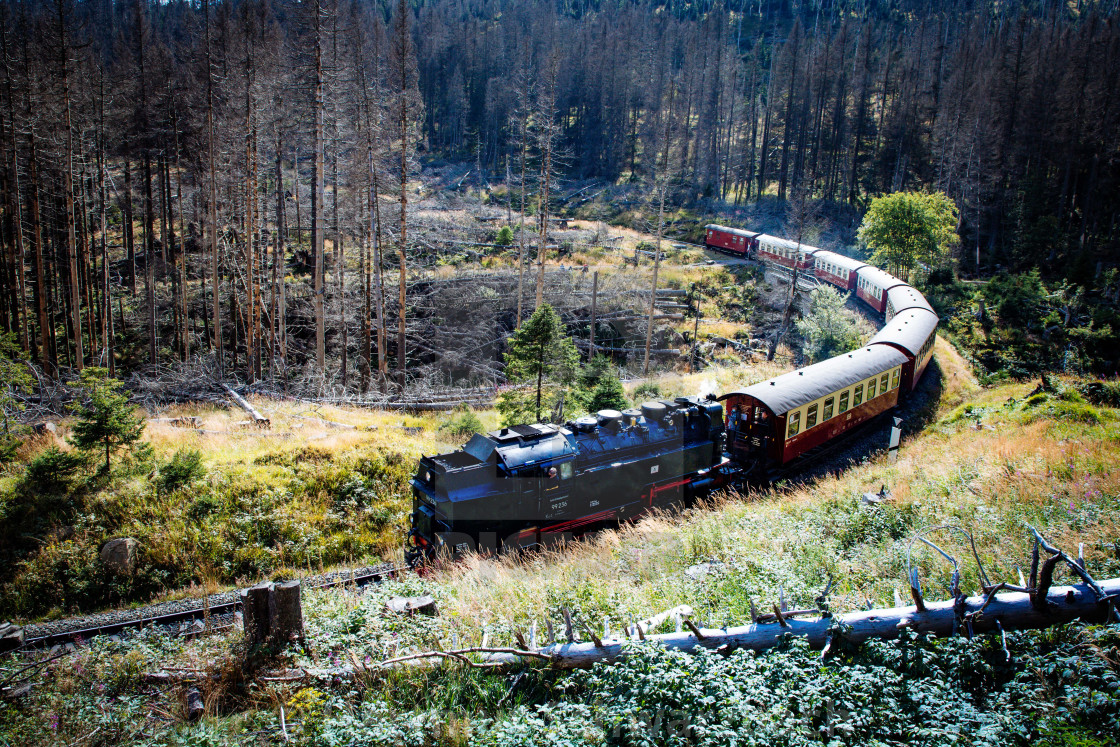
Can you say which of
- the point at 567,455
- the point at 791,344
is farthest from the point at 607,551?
the point at 791,344

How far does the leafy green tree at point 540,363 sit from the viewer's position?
53.8 ft

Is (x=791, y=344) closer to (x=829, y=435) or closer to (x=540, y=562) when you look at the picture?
(x=829, y=435)

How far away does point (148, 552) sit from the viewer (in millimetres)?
11344

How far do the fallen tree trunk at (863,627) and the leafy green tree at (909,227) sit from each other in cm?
3470

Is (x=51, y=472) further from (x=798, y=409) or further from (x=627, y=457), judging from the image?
(x=798, y=409)

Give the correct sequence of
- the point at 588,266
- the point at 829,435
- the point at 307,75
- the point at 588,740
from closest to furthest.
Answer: the point at 588,740 → the point at 829,435 → the point at 307,75 → the point at 588,266

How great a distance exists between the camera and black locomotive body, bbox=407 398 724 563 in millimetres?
10734

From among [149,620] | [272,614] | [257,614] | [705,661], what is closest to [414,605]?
[272,614]

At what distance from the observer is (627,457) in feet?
42.1

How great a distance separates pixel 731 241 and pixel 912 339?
28.9 meters

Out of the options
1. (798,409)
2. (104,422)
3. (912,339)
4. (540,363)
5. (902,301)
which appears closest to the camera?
(104,422)

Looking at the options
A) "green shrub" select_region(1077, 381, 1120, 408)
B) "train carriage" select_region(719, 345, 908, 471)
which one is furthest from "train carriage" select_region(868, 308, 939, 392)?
"green shrub" select_region(1077, 381, 1120, 408)

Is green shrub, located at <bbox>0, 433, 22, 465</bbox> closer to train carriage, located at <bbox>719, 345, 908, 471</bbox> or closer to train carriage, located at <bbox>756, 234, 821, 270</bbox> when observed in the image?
train carriage, located at <bbox>719, 345, 908, 471</bbox>

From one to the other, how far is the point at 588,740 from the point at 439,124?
80206mm
